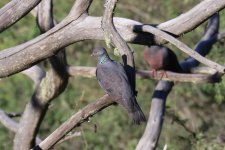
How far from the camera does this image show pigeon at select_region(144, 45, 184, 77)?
25.9ft

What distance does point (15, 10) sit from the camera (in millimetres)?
4773

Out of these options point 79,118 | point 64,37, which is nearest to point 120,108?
point 64,37

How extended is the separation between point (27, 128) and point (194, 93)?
15.4ft

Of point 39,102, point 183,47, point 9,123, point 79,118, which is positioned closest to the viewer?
point 183,47

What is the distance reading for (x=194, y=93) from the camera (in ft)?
35.9

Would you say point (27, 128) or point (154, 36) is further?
point (27, 128)

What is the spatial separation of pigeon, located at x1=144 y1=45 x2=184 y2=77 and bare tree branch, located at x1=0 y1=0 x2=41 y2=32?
2847mm

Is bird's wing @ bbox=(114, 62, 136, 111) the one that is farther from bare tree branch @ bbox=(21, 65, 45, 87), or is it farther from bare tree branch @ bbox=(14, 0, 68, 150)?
bare tree branch @ bbox=(21, 65, 45, 87)

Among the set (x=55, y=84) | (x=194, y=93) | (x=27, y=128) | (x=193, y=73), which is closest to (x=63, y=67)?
(x=55, y=84)

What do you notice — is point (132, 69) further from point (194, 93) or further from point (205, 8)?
point (194, 93)

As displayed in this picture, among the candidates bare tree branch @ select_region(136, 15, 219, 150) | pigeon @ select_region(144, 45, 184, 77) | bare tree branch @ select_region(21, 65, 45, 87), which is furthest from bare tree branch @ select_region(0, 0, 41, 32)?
pigeon @ select_region(144, 45, 184, 77)

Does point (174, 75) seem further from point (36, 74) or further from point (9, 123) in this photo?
point (9, 123)

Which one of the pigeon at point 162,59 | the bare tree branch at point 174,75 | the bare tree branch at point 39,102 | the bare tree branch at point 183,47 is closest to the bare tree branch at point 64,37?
the bare tree branch at point 183,47

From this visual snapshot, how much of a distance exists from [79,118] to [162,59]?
405 centimetres
